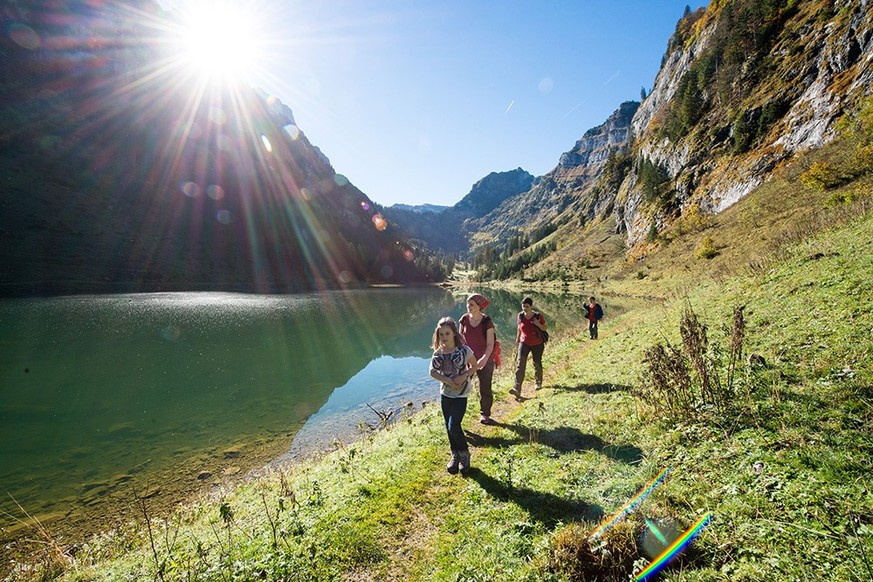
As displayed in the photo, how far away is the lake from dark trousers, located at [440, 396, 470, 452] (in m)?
8.94

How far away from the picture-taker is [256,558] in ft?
17.6

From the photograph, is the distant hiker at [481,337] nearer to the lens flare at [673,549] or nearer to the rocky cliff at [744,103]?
the lens flare at [673,549]

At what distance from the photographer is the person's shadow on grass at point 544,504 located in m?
5.22

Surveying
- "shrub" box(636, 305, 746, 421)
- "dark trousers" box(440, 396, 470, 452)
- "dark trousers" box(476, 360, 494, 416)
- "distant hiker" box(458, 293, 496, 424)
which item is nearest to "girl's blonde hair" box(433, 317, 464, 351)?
"dark trousers" box(440, 396, 470, 452)

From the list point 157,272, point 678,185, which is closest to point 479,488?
point 678,185

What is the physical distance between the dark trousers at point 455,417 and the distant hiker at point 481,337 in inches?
64.2

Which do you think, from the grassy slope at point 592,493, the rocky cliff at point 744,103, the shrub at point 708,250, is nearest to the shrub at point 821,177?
the shrub at point 708,250

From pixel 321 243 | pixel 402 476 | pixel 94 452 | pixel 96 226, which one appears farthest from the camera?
pixel 321 243

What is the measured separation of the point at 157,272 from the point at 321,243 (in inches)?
3085

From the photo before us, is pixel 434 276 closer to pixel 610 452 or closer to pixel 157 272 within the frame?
pixel 157 272

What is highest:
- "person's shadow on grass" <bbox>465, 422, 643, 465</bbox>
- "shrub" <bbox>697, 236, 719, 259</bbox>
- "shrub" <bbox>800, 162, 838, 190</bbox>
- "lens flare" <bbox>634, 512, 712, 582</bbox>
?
"shrub" <bbox>800, 162, 838, 190</bbox>

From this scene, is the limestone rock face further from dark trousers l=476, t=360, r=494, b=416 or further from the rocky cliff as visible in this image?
dark trousers l=476, t=360, r=494, b=416

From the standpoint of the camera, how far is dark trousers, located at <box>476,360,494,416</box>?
10.0 metres

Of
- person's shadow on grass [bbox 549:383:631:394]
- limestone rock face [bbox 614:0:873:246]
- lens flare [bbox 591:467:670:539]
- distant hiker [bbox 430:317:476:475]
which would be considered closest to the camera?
lens flare [bbox 591:467:670:539]
